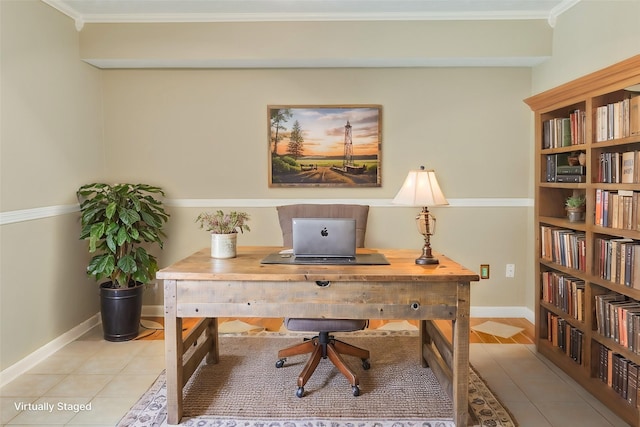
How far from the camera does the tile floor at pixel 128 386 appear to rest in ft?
7.00

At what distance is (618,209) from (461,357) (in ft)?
3.80

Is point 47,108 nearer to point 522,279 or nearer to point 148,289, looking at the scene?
point 148,289

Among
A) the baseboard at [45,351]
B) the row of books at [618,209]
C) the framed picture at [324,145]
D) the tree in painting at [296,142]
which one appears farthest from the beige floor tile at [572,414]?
the baseboard at [45,351]

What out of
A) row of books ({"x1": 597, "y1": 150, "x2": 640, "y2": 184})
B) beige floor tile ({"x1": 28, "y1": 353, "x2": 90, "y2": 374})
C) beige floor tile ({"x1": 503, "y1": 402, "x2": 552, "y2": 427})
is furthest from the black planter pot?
row of books ({"x1": 597, "y1": 150, "x2": 640, "y2": 184})

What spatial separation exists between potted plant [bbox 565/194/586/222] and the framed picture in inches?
56.6

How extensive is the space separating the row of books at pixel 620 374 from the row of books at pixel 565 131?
1220 mm

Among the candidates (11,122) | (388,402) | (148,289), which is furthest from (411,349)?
(11,122)

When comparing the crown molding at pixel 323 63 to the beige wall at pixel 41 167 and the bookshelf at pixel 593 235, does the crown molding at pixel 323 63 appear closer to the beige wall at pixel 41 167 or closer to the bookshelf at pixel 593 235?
the beige wall at pixel 41 167

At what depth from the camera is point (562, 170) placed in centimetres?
267

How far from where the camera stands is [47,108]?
9.53 ft

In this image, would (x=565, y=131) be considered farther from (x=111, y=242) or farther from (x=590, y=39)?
(x=111, y=242)

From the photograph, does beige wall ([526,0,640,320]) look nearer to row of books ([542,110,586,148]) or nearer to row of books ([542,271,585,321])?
row of books ([542,110,586,148])

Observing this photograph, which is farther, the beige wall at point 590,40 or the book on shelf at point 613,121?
the beige wall at point 590,40

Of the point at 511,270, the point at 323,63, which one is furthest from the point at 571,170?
the point at 323,63
